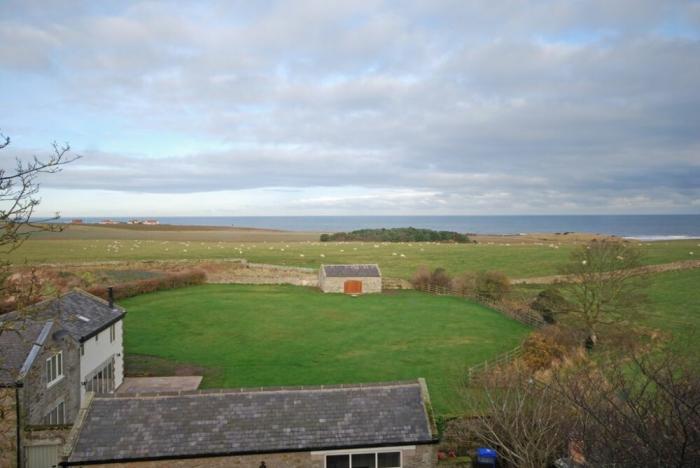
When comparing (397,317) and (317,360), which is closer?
(317,360)

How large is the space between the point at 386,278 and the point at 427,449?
140 feet

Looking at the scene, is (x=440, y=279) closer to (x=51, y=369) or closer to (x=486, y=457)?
(x=486, y=457)

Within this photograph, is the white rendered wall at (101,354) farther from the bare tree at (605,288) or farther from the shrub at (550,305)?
the shrub at (550,305)

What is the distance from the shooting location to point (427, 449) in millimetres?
13836

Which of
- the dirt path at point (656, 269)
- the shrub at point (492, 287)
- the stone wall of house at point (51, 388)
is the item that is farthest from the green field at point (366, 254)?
the stone wall of house at point (51, 388)

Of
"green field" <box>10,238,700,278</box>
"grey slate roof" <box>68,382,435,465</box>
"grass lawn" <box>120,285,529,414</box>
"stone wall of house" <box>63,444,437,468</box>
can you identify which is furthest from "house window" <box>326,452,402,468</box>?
"green field" <box>10,238,700,278</box>

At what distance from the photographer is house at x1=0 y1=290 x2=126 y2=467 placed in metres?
15.8

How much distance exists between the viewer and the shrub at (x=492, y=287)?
48.2 metres

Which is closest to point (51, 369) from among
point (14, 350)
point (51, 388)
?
point (51, 388)

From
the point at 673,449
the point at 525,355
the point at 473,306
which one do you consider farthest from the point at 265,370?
the point at 473,306

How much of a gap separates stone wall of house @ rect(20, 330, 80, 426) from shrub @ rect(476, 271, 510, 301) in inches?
1447

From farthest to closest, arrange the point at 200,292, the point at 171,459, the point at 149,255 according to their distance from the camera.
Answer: the point at 149,255, the point at 200,292, the point at 171,459

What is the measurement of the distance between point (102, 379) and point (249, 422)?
12599 mm

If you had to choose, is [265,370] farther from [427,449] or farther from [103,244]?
[103,244]
